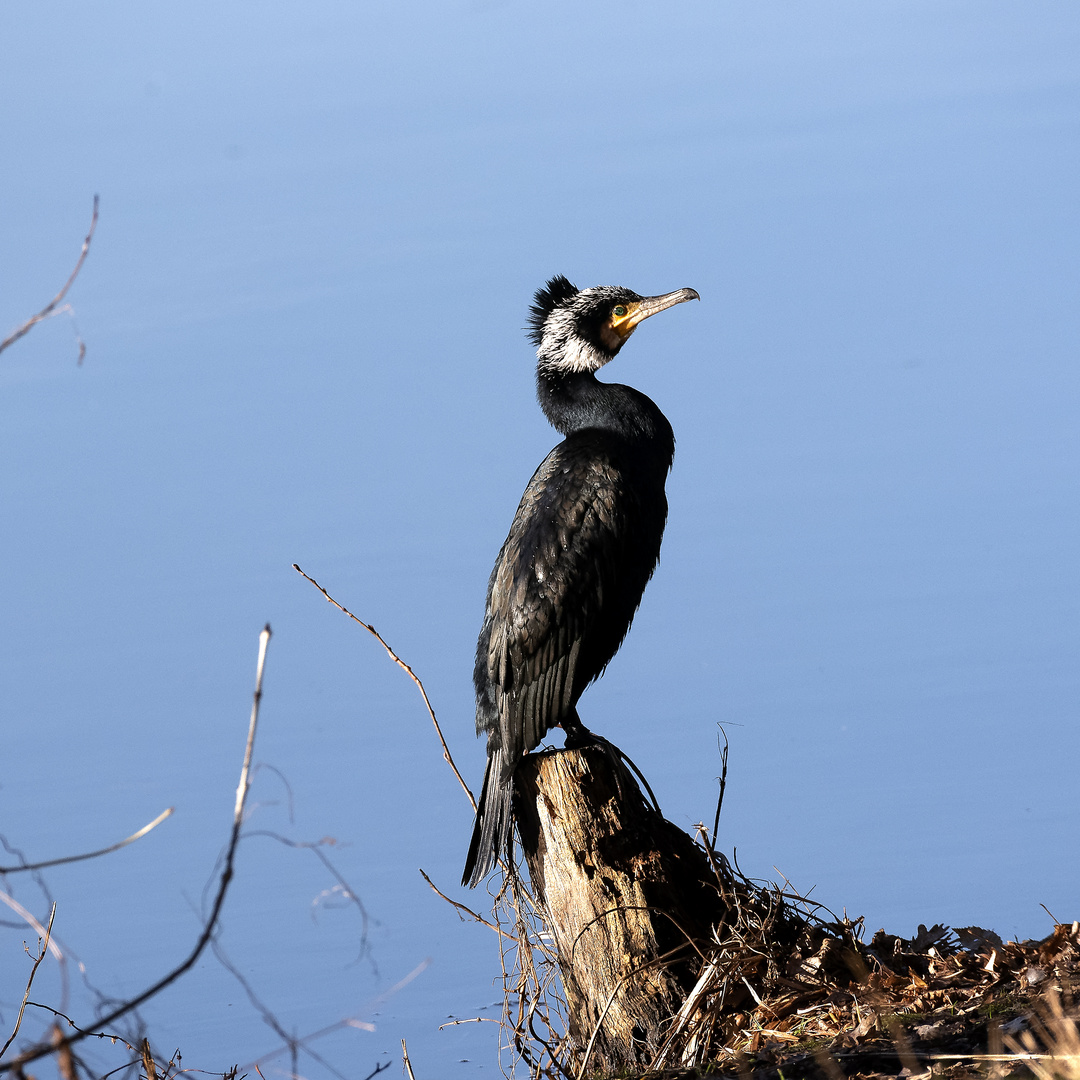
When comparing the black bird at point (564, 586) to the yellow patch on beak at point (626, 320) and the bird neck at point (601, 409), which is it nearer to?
the bird neck at point (601, 409)

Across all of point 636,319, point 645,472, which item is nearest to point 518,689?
point 645,472

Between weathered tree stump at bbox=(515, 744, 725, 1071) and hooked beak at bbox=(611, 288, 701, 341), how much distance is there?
146 centimetres

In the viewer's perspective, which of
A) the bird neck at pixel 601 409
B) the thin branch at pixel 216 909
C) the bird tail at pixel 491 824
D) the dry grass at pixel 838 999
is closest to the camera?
the thin branch at pixel 216 909

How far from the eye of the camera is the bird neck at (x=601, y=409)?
3.90m

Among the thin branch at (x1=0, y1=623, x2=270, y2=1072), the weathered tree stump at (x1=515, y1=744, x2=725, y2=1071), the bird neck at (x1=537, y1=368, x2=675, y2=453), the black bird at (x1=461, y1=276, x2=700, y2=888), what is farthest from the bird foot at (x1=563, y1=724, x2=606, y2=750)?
the thin branch at (x1=0, y1=623, x2=270, y2=1072)

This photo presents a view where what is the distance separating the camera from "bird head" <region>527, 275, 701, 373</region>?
13.5 ft

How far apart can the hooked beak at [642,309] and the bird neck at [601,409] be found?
9.6 inches

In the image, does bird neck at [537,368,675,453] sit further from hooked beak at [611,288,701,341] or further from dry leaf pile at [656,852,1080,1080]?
dry leaf pile at [656,852,1080,1080]

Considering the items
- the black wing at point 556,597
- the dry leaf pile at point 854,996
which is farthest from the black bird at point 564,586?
the dry leaf pile at point 854,996

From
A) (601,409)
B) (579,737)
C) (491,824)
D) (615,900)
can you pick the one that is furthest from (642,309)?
(615,900)

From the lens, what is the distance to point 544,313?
169 inches

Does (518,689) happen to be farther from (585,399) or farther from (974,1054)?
(974,1054)

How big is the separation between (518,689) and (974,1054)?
1.55m

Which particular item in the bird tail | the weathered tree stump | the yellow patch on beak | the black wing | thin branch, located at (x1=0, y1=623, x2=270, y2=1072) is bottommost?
thin branch, located at (x1=0, y1=623, x2=270, y2=1072)
